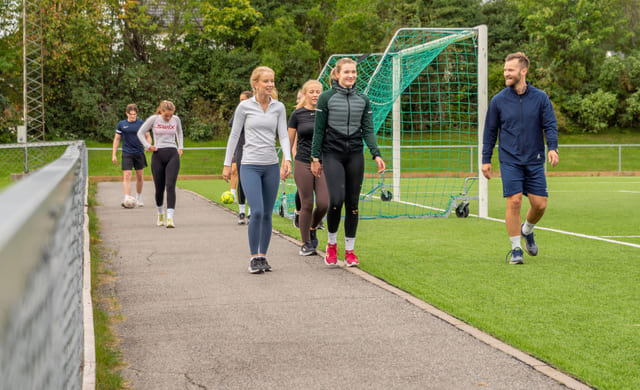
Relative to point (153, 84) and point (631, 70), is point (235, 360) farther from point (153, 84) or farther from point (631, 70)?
point (631, 70)

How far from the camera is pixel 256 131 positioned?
7340 mm

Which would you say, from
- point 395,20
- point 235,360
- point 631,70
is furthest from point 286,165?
point 631,70

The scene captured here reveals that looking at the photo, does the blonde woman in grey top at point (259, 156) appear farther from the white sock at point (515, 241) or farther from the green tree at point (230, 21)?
the green tree at point (230, 21)

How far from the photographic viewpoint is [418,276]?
6875 mm

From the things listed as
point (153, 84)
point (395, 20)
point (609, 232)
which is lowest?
point (609, 232)

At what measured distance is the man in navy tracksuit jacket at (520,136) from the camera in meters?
7.44

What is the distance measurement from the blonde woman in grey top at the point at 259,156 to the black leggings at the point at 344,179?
1.67 ft

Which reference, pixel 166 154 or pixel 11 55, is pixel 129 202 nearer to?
pixel 166 154

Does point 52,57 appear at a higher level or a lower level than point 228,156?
higher

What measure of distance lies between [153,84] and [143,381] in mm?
40256

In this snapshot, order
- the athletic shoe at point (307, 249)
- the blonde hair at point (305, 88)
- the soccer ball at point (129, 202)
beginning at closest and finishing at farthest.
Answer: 1. the athletic shoe at point (307, 249)
2. the blonde hair at point (305, 88)
3. the soccer ball at point (129, 202)

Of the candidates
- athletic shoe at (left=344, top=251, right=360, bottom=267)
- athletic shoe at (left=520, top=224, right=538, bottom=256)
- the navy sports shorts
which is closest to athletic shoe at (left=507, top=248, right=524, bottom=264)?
athletic shoe at (left=520, top=224, right=538, bottom=256)

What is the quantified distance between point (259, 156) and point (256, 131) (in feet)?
0.79

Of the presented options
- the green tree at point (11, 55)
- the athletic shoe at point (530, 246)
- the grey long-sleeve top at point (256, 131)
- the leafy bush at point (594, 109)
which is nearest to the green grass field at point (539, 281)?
the athletic shoe at point (530, 246)
